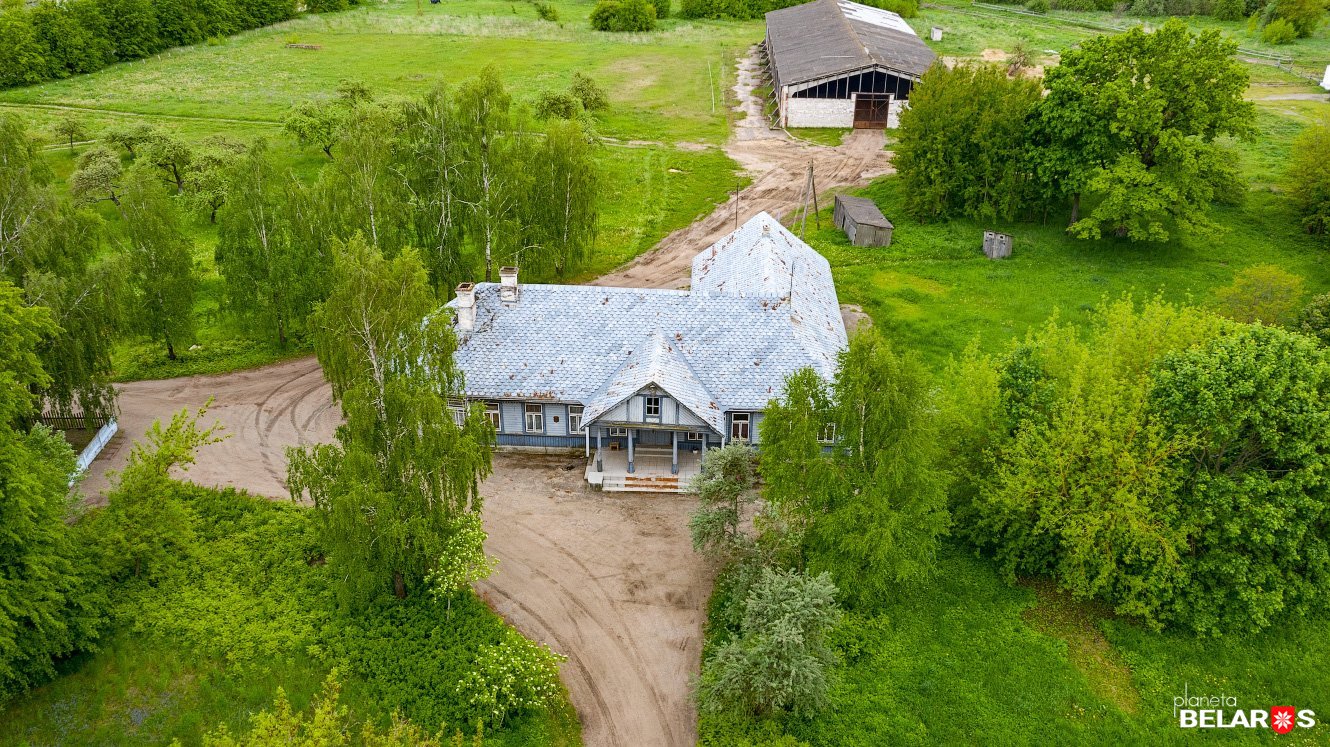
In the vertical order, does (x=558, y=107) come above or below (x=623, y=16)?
below

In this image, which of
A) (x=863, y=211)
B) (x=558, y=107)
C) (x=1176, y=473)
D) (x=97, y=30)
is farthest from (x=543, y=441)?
(x=97, y=30)

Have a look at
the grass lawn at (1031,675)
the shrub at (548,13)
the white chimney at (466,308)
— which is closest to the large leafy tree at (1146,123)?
the grass lawn at (1031,675)

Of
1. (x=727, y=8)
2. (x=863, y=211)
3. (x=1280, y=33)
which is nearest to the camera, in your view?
(x=863, y=211)

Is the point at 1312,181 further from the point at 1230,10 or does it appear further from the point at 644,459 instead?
the point at 1230,10

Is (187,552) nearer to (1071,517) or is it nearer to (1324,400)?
(1071,517)

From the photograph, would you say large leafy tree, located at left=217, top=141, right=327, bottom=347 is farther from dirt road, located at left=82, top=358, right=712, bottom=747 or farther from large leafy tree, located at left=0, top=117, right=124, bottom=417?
large leafy tree, located at left=0, top=117, right=124, bottom=417
